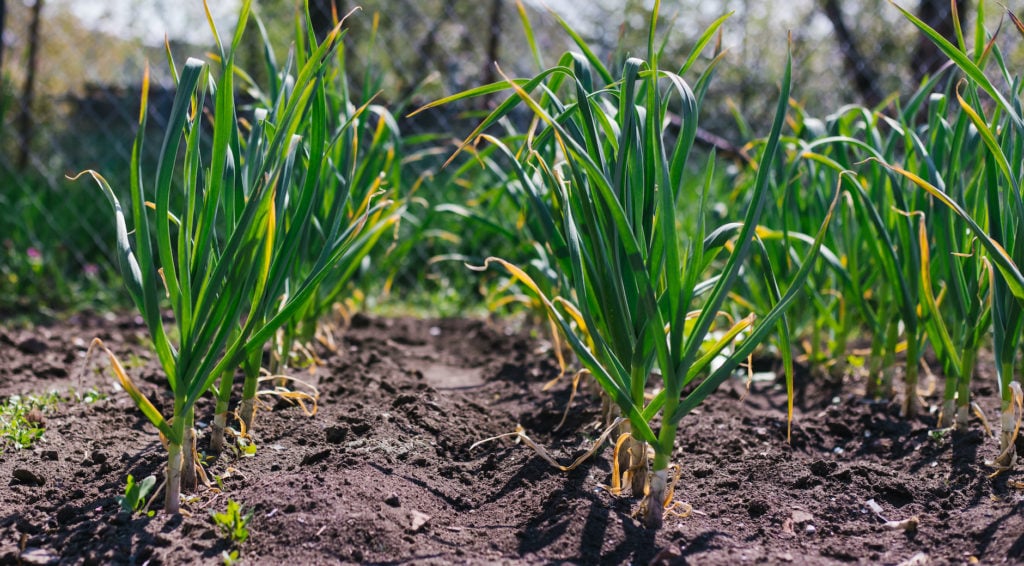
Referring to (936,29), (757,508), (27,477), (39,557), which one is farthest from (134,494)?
(936,29)

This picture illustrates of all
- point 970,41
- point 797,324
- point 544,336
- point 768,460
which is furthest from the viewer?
point 970,41

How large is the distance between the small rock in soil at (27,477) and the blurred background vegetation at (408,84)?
5.43 ft

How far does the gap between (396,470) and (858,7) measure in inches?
249

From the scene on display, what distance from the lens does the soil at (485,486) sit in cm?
144

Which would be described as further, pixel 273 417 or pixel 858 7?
pixel 858 7

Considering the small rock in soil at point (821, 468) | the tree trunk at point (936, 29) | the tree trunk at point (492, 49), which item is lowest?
the small rock in soil at point (821, 468)

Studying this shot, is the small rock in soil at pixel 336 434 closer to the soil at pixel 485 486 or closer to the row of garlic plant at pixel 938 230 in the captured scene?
the soil at pixel 485 486

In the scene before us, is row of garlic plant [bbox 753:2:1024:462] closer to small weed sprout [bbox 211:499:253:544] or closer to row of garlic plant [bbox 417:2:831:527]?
row of garlic plant [bbox 417:2:831:527]

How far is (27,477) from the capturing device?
1.71 meters

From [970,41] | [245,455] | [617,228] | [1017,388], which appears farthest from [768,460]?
[970,41]

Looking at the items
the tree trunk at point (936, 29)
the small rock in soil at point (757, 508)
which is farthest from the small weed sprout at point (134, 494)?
the tree trunk at point (936, 29)

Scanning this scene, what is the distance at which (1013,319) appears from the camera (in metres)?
1.69

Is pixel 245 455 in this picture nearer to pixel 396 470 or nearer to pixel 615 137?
pixel 396 470

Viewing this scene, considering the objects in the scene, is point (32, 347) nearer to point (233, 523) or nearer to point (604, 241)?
point (233, 523)
